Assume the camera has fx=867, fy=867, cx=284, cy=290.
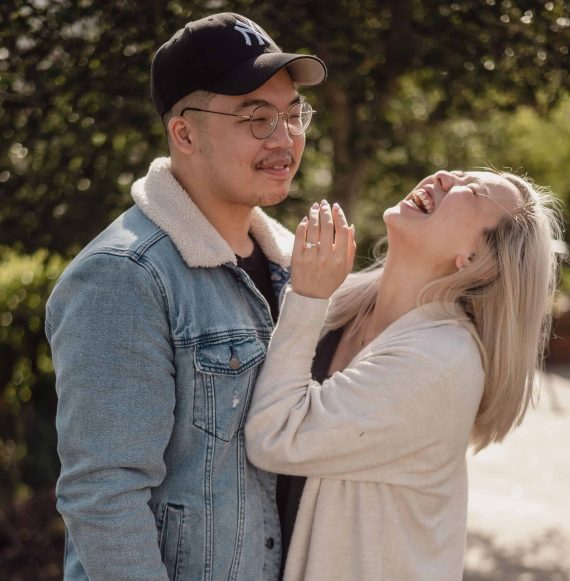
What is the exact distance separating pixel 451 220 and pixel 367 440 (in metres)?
0.78

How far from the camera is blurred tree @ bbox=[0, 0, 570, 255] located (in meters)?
3.16

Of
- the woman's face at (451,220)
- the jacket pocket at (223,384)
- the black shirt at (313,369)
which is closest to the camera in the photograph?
the jacket pocket at (223,384)

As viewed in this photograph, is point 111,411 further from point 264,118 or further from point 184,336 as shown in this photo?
point 264,118

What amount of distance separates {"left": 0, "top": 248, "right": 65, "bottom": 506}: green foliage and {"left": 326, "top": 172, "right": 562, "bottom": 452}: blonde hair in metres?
2.95

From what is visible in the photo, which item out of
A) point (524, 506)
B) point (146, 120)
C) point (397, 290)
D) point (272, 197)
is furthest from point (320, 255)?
point (524, 506)

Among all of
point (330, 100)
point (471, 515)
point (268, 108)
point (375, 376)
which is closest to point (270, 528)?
point (375, 376)

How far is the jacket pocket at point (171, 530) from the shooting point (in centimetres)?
206

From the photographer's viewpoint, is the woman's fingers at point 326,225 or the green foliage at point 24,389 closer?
the woman's fingers at point 326,225

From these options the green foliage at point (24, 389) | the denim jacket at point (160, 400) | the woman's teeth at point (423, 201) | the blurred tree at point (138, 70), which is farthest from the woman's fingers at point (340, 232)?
the green foliage at point (24, 389)

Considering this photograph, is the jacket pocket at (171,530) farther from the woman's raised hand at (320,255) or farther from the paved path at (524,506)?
the paved path at (524,506)

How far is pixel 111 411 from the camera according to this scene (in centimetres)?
188

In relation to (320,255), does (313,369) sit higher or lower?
lower

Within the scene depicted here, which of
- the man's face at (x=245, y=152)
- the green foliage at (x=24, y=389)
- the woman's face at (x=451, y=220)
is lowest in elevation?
the green foliage at (x=24, y=389)

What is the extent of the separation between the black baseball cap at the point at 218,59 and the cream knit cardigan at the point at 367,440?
1.85 feet
